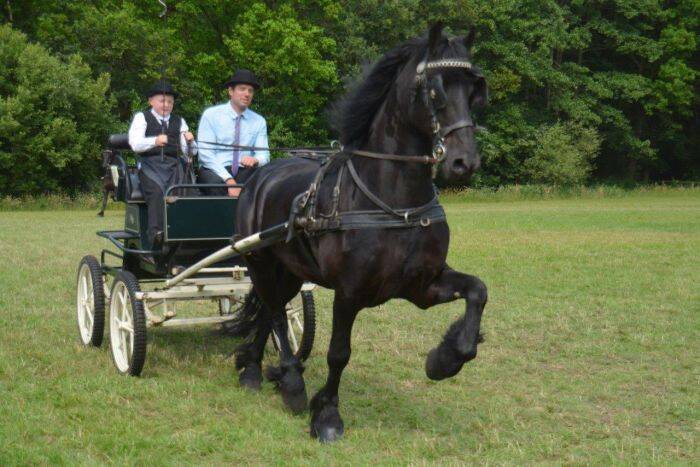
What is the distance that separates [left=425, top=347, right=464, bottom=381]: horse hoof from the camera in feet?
16.4

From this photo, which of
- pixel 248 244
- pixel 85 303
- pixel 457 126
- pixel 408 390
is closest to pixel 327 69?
pixel 85 303

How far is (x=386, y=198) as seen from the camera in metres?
4.96

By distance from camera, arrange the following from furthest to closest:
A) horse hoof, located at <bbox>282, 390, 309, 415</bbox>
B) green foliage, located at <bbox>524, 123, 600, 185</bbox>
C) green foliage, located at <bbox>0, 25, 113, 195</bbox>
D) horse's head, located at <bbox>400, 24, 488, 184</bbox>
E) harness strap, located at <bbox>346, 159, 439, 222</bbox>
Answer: green foliage, located at <bbox>524, 123, 600, 185</bbox> < green foliage, located at <bbox>0, 25, 113, 195</bbox> < horse hoof, located at <bbox>282, 390, 309, 415</bbox> < harness strap, located at <bbox>346, 159, 439, 222</bbox> < horse's head, located at <bbox>400, 24, 488, 184</bbox>

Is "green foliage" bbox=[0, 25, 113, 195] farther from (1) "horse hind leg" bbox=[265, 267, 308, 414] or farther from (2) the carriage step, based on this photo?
(1) "horse hind leg" bbox=[265, 267, 308, 414]

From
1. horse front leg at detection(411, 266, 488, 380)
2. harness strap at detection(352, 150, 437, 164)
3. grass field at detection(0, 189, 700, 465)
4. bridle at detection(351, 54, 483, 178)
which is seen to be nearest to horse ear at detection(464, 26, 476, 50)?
bridle at detection(351, 54, 483, 178)

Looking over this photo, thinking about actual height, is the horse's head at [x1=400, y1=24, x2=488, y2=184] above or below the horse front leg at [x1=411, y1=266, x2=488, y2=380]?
above

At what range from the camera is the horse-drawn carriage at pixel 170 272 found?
6770 mm

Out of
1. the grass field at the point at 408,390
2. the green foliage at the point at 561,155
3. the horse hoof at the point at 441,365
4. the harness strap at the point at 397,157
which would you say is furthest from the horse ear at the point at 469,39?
the green foliage at the point at 561,155

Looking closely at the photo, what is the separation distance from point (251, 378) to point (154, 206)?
1690 mm

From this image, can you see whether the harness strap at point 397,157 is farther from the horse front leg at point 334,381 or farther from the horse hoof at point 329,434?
the horse hoof at point 329,434

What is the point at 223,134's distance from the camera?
752 cm

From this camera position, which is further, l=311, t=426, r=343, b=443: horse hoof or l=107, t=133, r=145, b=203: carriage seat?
l=107, t=133, r=145, b=203: carriage seat

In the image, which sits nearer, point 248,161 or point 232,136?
point 248,161

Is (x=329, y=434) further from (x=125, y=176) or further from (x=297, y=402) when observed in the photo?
(x=125, y=176)
